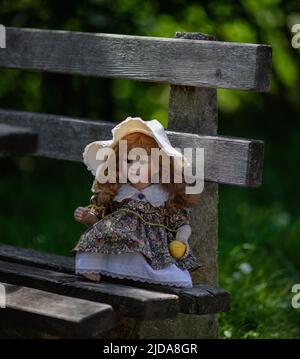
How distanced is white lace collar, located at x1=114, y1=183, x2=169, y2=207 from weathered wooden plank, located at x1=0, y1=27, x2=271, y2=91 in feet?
1.68

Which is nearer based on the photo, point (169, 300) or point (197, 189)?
point (169, 300)

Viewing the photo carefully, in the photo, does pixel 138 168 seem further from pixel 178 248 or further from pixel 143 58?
pixel 143 58

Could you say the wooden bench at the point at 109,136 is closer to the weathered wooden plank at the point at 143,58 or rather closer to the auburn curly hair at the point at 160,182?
the weathered wooden plank at the point at 143,58

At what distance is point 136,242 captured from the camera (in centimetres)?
340

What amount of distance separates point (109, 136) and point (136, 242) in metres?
0.80

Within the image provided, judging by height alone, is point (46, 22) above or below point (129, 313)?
above

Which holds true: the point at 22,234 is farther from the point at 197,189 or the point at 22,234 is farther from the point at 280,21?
the point at 280,21

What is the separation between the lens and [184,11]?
20.0 feet

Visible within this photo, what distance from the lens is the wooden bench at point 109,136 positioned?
125 inches

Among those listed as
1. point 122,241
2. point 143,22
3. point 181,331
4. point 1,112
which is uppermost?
point 143,22

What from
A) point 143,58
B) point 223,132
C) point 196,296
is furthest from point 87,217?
point 223,132

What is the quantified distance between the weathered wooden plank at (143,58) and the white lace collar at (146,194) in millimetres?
512

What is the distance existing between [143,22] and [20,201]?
1573mm

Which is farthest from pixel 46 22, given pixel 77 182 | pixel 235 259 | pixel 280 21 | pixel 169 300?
pixel 169 300
